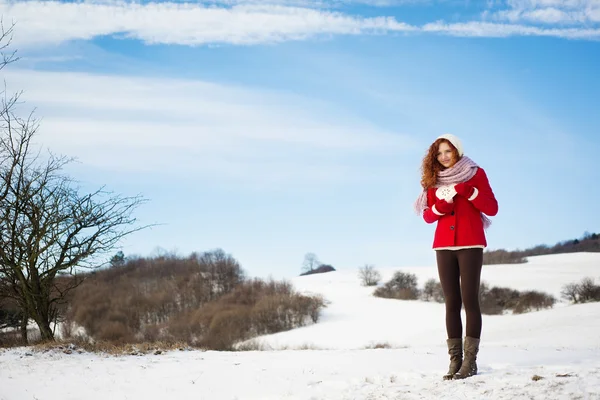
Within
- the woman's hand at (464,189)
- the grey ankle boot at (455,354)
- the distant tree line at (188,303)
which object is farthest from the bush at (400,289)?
the woman's hand at (464,189)

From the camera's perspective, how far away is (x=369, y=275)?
92625 millimetres

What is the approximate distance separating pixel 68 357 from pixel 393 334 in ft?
144

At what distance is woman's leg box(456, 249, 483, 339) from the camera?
211 inches

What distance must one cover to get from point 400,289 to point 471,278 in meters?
75.3

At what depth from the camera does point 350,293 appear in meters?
81.9

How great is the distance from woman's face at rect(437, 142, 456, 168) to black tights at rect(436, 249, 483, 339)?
0.89 metres

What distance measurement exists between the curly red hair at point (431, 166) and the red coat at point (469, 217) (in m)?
0.28

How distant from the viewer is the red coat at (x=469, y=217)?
17.5 ft

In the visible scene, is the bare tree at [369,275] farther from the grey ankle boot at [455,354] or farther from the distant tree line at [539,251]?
the grey ankle boot at [455,354]

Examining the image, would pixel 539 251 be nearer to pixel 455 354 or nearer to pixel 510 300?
pixel 510 300

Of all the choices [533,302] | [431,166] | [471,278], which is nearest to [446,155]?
[431,166]

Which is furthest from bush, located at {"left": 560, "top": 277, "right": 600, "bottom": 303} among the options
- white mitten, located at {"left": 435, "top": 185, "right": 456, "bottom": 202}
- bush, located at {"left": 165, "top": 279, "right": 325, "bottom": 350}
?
white mitten, located at {"left": 435, "top": 185, "right": 456, "bottom": 202}

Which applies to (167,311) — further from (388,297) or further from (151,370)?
(151,370)

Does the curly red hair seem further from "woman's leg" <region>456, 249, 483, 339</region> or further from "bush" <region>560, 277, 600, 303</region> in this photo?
"bush" <region>560, 277, 600, 303</region>
